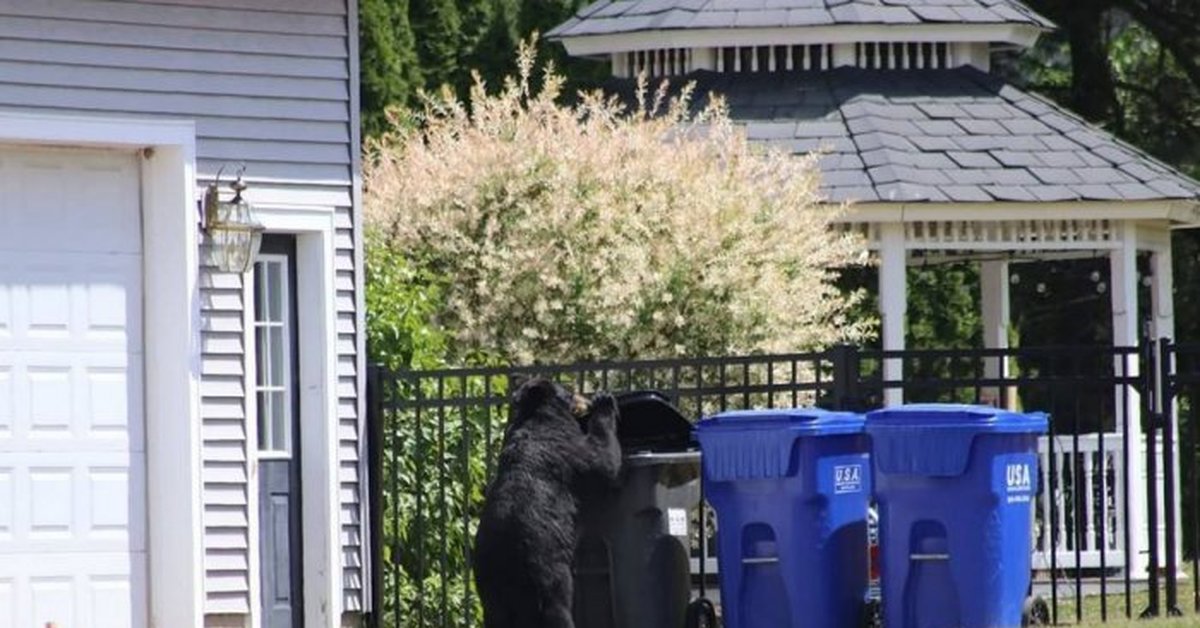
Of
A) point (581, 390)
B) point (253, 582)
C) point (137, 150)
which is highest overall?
point (137, 150)

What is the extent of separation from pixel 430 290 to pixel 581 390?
10.7ft

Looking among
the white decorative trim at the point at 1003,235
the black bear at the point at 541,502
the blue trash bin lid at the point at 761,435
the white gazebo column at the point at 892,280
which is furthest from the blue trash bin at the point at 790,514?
the white decorative trim at the point at 1003,235

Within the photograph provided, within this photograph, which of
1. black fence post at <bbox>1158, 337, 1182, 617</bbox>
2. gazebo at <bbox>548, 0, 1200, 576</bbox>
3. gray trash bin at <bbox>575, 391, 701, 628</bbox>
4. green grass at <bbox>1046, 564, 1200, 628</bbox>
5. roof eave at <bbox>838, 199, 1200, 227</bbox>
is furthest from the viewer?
gazebo at <bbox>548, 0, 1200, 576</bbox>

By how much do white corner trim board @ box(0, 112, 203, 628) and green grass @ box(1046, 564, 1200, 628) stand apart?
4234mm

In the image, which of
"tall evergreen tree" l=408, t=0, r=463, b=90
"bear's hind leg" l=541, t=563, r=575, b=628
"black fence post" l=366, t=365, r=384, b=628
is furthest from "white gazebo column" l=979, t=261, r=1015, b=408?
"bear's hind leg" l=541, t=563, r=575, b=628

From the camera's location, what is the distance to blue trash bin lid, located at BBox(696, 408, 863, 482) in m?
11.4

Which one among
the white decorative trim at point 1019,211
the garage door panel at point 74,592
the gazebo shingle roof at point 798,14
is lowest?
the garage door panel at point 74,592

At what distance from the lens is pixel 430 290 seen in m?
16.5

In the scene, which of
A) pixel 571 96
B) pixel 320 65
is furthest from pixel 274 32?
pixel 571 96

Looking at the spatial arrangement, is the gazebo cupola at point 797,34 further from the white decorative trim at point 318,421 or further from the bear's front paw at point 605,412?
the bear's front paw at point 605,412

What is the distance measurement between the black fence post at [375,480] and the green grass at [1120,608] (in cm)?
354

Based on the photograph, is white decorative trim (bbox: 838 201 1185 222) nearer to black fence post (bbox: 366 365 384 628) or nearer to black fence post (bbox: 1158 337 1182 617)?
black fence post (bbox: 366 365 384 628)

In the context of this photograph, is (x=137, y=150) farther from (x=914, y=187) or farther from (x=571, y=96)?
(x=571, y=96)

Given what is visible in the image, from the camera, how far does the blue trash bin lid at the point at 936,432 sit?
11156 mm
